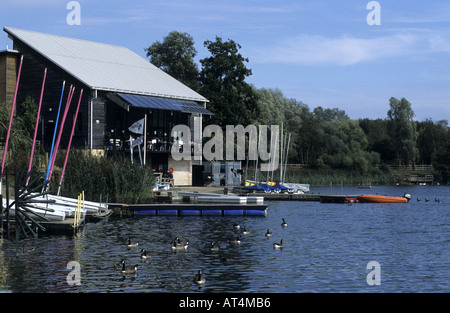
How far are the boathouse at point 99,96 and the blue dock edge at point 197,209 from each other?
14260 mm

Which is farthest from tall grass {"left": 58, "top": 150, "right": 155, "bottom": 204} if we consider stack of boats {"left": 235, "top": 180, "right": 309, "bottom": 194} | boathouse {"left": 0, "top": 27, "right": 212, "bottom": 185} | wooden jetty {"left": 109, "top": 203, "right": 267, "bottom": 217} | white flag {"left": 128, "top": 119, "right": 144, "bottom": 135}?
stack of boats {"left": 235, "top": 180, "right": 309, "bottom": 194}

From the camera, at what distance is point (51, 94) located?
60250 millimetres

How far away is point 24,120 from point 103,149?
745cm

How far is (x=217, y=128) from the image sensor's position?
79562 mm

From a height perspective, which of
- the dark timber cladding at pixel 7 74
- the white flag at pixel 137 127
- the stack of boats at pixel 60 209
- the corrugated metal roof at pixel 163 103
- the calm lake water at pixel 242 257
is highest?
the dark timber cladding at pixel 7 74

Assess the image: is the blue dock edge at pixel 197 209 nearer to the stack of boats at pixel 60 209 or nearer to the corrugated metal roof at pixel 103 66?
the stack of boats at pixel 60 209

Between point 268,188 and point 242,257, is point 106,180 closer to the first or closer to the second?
point 242,257

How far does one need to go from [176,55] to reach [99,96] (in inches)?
1597

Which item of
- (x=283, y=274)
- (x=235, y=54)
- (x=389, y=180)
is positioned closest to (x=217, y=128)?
(x=235, y=54)

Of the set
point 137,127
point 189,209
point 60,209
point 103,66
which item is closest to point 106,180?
point 189,209

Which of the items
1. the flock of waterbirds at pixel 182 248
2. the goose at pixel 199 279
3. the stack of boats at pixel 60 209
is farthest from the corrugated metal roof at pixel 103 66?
the goose at pixel 199 279

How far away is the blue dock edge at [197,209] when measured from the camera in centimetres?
4522

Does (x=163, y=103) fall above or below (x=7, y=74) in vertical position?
below
